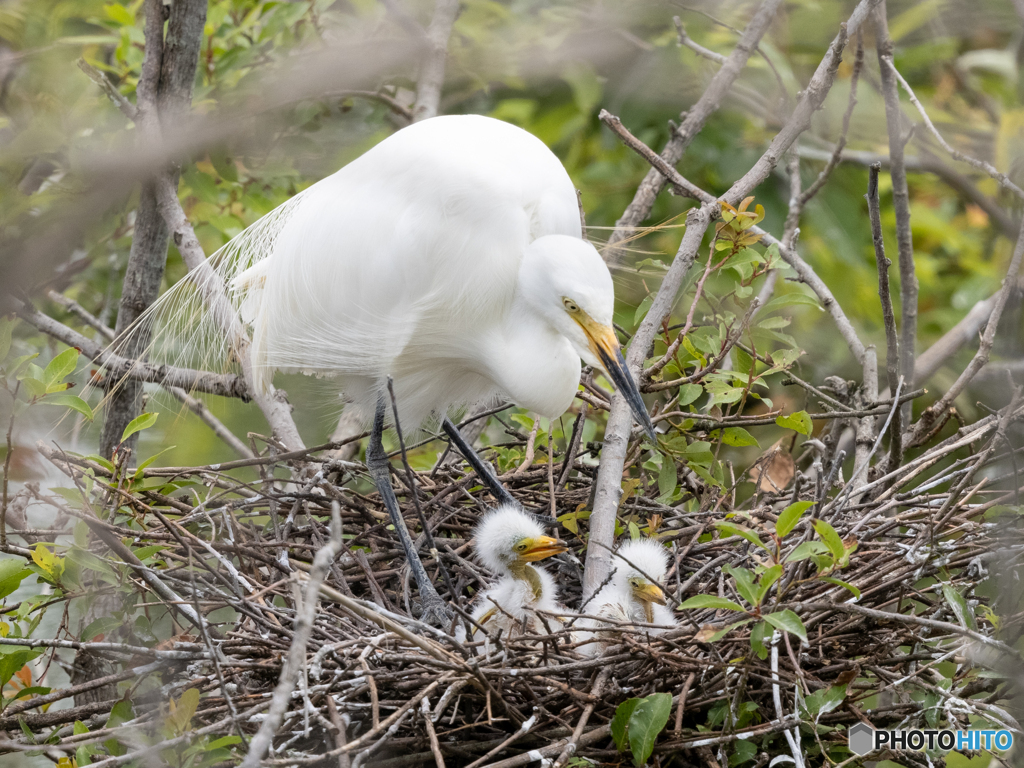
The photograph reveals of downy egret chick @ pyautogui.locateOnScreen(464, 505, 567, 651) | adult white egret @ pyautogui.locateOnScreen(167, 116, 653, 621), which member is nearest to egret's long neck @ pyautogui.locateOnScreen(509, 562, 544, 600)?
downy egret chick @ pyautogui.locateOnScreen(464, 505, 567, 651)

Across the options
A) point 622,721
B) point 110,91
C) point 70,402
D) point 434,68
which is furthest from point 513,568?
point 434,68

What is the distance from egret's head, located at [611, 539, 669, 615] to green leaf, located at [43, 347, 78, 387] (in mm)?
1121

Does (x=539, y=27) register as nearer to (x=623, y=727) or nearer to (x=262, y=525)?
(x=262, y=525)

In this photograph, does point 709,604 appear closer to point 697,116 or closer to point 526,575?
point 526,575

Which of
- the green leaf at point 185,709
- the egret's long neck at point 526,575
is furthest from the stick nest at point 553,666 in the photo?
the egret's long neck at point 526,575

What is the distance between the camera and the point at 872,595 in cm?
155

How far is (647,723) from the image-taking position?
135 centimetres

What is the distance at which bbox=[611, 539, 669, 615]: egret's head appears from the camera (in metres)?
1.79

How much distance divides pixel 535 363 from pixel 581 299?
9.2 inches

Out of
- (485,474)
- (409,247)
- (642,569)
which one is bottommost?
(485,474)

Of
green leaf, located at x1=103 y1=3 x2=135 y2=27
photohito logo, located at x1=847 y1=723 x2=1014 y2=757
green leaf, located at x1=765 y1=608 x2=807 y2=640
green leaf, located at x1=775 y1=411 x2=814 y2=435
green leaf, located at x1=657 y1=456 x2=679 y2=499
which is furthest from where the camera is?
green leaf, located at x1=103 y1=3 x2=135 y2=27

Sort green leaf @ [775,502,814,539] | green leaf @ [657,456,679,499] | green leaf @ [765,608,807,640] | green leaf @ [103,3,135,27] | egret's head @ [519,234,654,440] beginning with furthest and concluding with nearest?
green leaf @ [103,3,135,27] < green leaf @ [657,456,679,499] < egret's head @ [519,234,654,440] < green leaf @ [775,502,814,539] < green leaf @ [765,608,807,640]

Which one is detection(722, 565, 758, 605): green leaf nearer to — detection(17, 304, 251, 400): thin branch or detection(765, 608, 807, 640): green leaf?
detection(765, 608, 807, 640): green leaf

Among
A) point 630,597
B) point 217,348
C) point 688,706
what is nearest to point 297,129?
point 217,348
